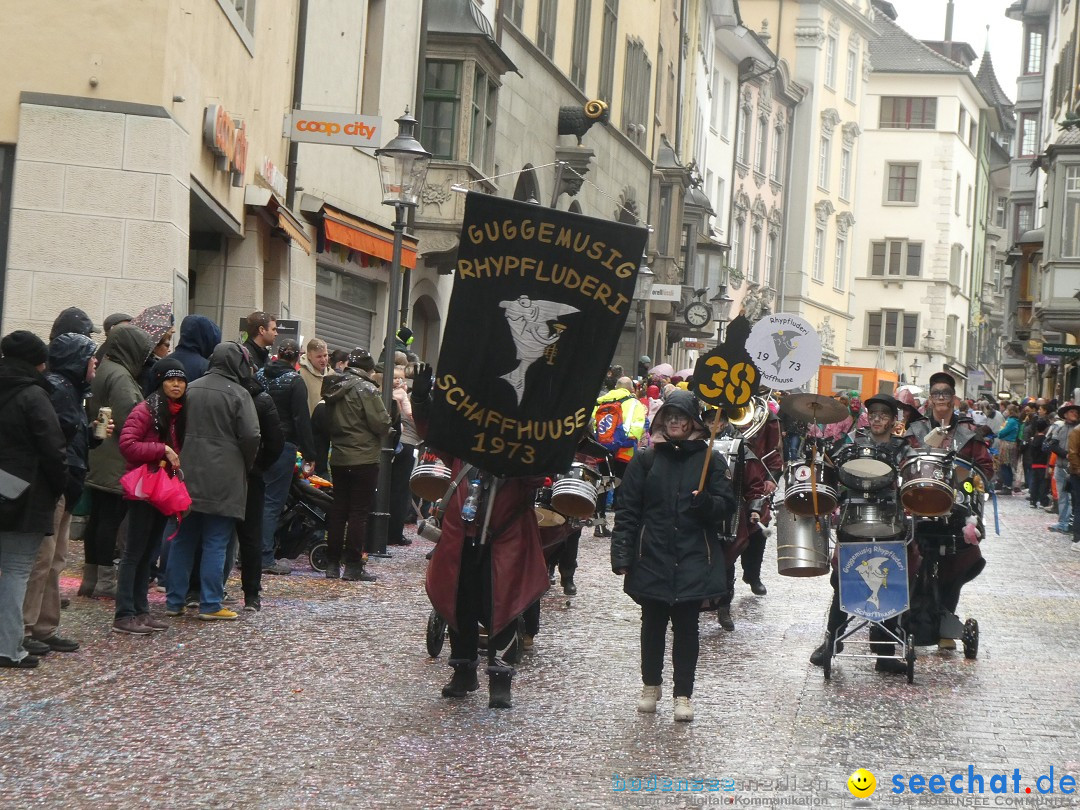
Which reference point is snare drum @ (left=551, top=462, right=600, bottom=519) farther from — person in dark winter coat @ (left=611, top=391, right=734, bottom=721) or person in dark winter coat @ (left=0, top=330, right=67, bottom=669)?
person in dark winter coat @ (left=0, top=330, right=67, bottom=669)

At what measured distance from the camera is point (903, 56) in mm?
80438

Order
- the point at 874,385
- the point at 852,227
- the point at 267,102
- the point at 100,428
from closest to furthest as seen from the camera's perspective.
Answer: the point at 100,428 → the point at 267,102 → the point at 874,385 → the point at 852,227

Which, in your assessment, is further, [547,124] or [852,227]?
[852,227]

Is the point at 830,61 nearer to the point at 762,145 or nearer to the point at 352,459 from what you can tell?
the point at 762,145

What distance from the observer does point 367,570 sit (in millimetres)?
14383

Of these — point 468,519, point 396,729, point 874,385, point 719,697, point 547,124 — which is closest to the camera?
point 396,729

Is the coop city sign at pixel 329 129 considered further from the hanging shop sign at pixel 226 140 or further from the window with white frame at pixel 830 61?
the window with white frame at pixel 830 61

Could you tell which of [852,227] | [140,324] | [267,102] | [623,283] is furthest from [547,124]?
[852,227]

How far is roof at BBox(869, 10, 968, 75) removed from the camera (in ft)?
261

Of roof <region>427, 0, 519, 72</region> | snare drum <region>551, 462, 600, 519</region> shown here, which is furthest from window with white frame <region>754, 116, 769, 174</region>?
snare drum <region>551, 462, 600, 519</region>

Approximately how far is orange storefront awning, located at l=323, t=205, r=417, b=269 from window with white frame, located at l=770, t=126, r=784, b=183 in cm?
4561

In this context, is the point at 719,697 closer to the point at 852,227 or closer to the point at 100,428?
the point at 100,428

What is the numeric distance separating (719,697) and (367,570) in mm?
5764

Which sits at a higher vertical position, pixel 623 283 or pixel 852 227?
pixel 852 227
